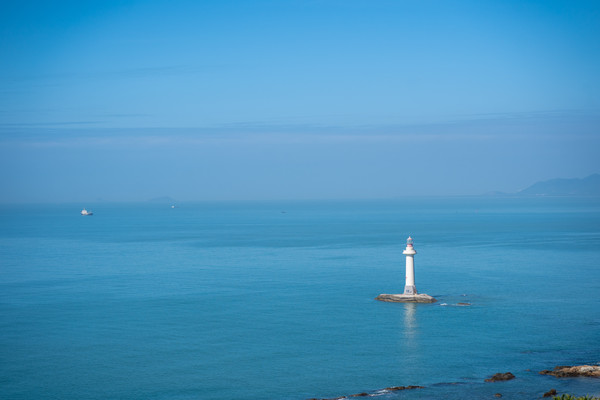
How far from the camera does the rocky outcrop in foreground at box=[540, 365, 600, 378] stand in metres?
30.0

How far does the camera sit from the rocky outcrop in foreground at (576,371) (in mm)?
29953

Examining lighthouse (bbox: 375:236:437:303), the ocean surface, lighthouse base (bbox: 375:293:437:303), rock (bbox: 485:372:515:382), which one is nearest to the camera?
rock (bbox: 485:372:515:382)

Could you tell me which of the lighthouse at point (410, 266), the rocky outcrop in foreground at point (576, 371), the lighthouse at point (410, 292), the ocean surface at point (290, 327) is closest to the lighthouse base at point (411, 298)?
the lighthouse at point (410, 292)

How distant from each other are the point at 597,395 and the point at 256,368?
15.1 m

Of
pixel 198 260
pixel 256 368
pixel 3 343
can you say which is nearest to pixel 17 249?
pixel 198 260

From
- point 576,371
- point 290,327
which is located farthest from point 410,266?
point 576,371

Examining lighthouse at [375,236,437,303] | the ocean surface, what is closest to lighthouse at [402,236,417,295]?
lighthouse at [375,236,437,303]

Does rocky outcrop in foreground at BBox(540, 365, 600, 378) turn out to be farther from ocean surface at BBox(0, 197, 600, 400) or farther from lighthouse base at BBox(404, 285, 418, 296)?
lighthouse base at BBox(404, 285, 418, 296)

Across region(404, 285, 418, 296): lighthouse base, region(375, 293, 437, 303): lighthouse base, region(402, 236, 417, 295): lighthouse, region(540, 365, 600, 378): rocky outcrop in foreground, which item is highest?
region(402, 236, 417, 295): lighthouse

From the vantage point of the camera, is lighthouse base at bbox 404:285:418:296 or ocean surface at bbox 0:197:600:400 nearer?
ocean surface at bbox 0:197:600:400

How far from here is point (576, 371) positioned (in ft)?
99.3

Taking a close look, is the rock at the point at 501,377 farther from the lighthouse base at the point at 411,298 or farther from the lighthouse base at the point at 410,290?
the lighthouse base at the point at 410,290

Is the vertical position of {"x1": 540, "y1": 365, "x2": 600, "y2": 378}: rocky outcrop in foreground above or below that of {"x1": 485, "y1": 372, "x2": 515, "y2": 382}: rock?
above

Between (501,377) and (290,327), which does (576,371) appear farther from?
(290,327)
